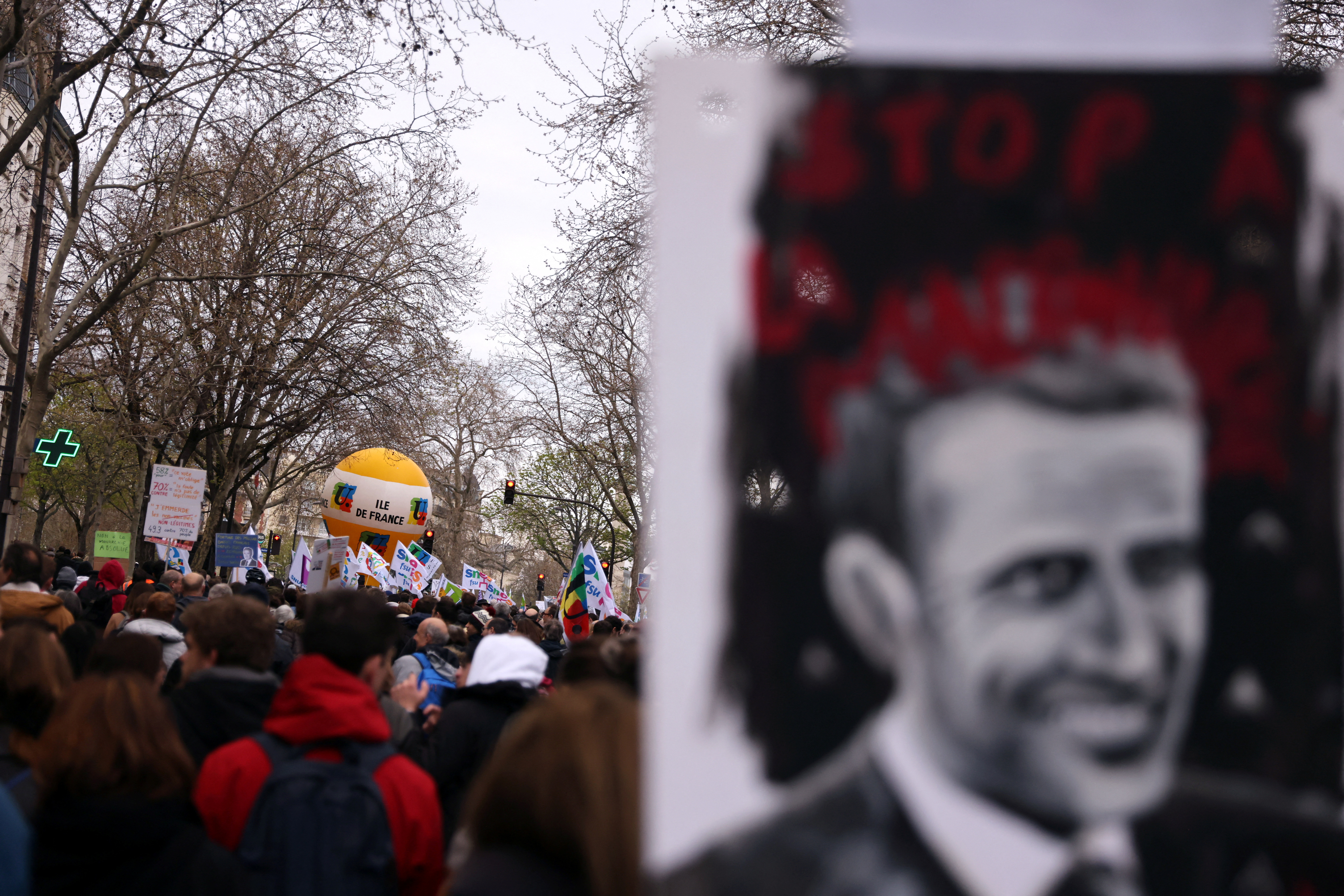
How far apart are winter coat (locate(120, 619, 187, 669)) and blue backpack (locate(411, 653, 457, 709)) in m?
1.15

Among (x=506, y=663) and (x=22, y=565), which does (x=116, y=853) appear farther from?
(x=22, y=565)

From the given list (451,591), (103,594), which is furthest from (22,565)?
(451,591)

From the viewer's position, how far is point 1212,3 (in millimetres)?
1657

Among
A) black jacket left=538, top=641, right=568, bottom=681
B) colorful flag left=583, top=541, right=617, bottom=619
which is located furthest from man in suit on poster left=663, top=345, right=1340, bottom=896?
colorful flag left=583, top=541, right=617, bottom=619

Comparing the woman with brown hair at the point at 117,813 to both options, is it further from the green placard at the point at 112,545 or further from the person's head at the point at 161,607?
the green placard at the point at 112,545

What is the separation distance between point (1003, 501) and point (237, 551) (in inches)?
785

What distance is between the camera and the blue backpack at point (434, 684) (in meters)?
5.77

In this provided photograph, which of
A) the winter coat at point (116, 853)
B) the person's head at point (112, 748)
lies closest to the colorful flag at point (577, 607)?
the person's head at point (112, 748)

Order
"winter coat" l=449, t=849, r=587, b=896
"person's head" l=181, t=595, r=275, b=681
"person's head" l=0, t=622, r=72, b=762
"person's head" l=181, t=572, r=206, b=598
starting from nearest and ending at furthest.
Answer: "winter coat" l=449, t=849, r=587, b=896
"person's head" l=0, t=622, r=72, b=762
"person's head" l=181, t=595, r=275, b=681
"person's head" l=181, t=572, r=206, b=598

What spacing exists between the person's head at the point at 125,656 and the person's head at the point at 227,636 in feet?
0.44

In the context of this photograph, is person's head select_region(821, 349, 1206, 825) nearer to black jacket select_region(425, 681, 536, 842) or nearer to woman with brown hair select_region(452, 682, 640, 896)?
woman with brown hair select_region(452, 682, 640, 896)

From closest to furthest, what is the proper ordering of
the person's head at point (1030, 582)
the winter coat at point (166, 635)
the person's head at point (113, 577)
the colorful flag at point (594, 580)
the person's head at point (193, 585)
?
the person's head at point (1030, 582)
the winter coat at point (166, 635)
the person's head at point (193, 585)
the person's head at point (113, 577)
the colorful flag at point (594, 580)

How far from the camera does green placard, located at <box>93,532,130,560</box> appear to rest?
18922 millimetres

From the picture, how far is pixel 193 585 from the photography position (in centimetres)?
814
